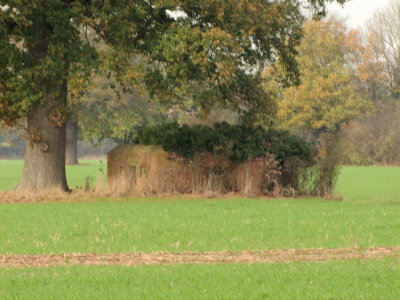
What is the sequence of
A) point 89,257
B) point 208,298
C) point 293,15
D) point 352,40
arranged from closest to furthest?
point 208,298, point 89,257, point 293,15, point 352,40

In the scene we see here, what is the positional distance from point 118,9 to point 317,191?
9276 millimetres

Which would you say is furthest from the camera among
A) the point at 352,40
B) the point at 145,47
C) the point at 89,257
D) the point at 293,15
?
the point at 352,40

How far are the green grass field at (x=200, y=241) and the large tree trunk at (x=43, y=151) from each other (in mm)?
2472

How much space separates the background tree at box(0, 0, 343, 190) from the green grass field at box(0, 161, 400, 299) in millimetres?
3284

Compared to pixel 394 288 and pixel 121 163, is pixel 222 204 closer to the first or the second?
pixel 121 163

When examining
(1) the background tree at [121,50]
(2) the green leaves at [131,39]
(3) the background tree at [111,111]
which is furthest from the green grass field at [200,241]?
(3) the background tree at [111,111]

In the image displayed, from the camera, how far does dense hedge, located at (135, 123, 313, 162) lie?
2890 centimetres

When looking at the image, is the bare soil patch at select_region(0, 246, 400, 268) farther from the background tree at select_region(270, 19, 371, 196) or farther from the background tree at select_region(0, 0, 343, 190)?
the background tree at select_region(270, 19, 371, 196)

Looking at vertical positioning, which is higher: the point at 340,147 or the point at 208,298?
the point at 340,147

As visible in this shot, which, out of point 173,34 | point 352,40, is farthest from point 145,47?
point 352,40

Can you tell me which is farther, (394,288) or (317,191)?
(317,191)

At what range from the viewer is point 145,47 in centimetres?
2747

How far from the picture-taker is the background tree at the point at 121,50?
25.1 metres

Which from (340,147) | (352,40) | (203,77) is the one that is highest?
(352,40)
